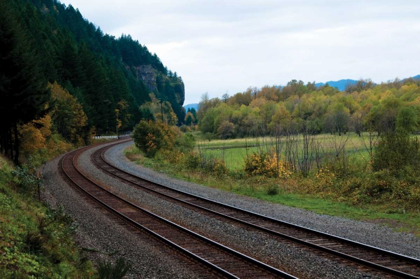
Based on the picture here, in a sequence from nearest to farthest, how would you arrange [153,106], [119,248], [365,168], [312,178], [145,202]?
[119,248]
[145,202]
[365,168]
[312,178]
[153,106]

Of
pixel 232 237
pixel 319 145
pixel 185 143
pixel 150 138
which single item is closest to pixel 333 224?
pixel 232 237

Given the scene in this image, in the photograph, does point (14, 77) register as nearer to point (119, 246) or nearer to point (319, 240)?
point (119, 246)

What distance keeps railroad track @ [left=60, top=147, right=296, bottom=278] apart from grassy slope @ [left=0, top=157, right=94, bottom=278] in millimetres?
2431

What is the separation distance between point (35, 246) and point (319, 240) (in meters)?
7.56

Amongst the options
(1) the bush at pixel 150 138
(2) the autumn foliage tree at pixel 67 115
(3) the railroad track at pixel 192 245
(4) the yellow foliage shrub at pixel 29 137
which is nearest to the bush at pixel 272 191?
(3) the railroad track at pixel 192 245

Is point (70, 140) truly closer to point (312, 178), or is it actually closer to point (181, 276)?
point (312, 178)

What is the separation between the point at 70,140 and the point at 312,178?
4435 cm

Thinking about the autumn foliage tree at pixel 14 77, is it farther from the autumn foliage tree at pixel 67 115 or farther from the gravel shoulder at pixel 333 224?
the autumn foliage tree at pixel 67 115

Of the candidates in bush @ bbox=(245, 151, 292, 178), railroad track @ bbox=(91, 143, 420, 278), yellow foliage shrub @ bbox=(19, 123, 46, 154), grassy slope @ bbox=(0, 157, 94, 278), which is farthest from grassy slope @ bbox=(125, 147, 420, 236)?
yellow foliage shrub @ bbox=(19, 123, 46, 154)

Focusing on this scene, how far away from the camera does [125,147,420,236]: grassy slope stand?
42.7 feet

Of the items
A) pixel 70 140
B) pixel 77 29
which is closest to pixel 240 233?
pixel 70 140

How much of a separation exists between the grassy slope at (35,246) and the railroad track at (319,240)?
18.3 ft

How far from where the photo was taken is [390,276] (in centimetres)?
821

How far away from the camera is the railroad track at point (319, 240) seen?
872cm
